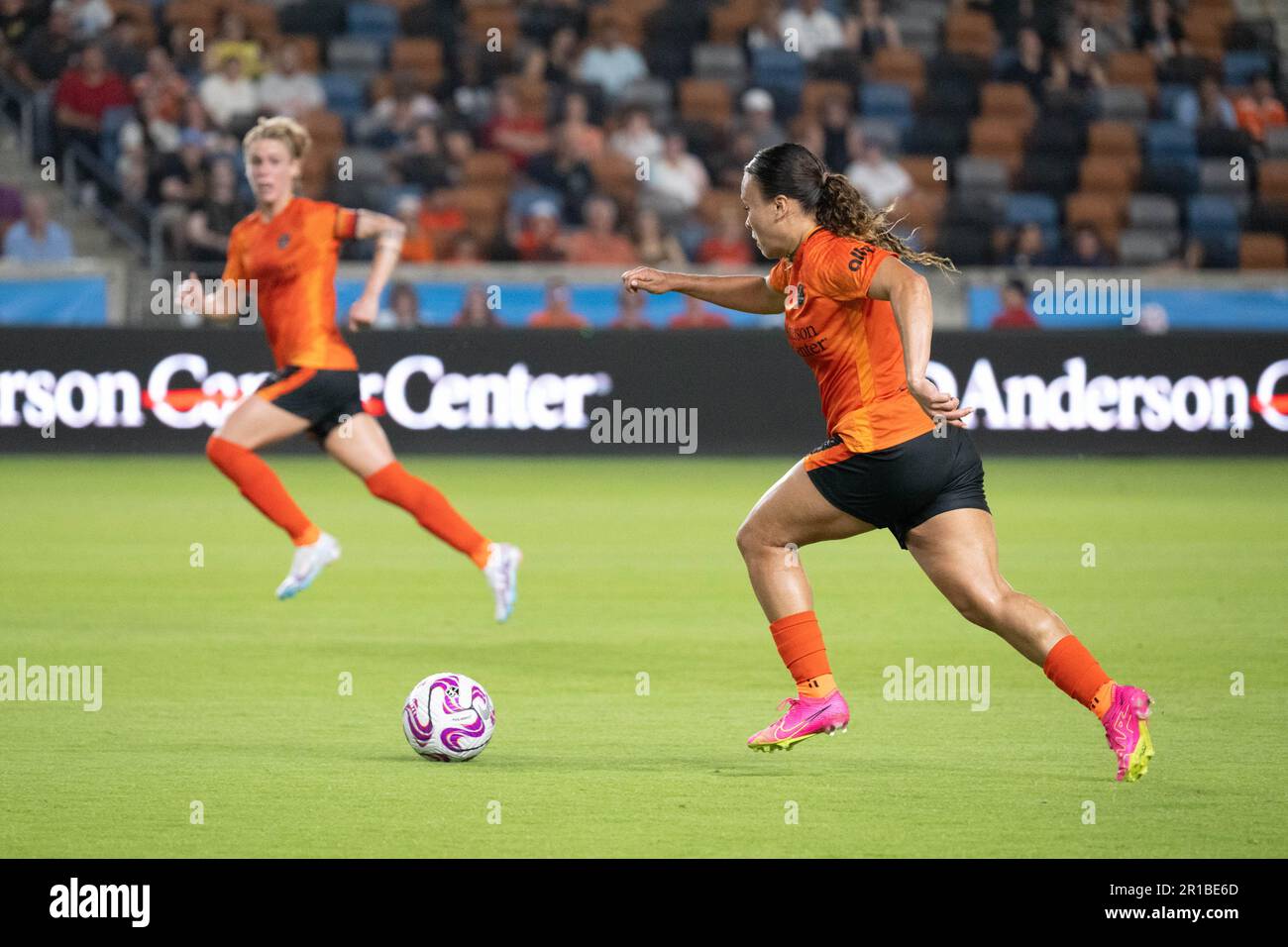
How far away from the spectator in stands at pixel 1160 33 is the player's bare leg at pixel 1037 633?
18766 millimetres

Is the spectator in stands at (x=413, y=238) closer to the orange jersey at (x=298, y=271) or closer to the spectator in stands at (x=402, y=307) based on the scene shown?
the spectator in stands at (x=402, y=307)

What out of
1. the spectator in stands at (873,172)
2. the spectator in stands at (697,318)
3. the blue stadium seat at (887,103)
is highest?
the blue stadium seat at (887,103)

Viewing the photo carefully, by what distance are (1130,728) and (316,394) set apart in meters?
4.82

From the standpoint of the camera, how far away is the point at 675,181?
68.9 feet

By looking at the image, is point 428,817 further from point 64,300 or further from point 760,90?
point 760,90

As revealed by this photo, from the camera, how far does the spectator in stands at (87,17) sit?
21.6m

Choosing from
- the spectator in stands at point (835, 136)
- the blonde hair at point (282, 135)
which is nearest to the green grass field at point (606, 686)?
the blonde hair at point (282, 135)

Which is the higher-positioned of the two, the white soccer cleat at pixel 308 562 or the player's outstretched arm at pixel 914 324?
the player's outstretched arm at pixel 914 324

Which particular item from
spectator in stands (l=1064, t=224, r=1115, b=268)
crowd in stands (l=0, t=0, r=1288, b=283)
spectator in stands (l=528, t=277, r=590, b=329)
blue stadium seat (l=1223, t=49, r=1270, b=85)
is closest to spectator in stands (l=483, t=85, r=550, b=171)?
crowd in stands (l=0, t=0, r=1288, b=283)

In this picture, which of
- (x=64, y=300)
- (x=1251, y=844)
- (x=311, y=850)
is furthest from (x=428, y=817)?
(x=64, y=300)

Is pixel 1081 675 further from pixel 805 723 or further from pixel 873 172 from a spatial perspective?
pixel 873 172

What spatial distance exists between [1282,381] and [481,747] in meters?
12.7

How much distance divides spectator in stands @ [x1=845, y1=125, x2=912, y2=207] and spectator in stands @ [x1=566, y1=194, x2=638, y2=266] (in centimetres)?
262

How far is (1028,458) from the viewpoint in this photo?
701 inches
